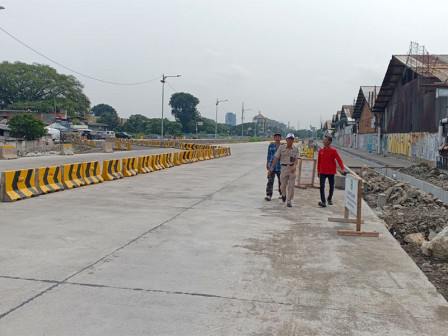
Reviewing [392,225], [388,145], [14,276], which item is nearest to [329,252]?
[392,225]

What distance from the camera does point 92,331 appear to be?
151 inches

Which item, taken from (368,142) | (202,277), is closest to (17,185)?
(202,277)

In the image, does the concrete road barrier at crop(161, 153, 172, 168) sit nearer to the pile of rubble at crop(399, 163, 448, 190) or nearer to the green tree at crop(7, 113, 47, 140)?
the pile of rubble at crop(399, 163, 448, 190)

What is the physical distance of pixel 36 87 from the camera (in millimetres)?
102562

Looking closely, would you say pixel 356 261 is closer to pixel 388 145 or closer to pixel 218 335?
pixel 218 335

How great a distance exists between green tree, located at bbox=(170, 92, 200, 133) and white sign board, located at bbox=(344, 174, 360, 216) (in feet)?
445

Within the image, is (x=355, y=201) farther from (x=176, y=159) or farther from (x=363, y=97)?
(x=363, y=97)

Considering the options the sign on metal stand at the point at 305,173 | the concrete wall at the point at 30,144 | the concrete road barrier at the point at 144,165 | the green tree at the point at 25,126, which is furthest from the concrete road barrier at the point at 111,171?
the green tree at the point at 25,126

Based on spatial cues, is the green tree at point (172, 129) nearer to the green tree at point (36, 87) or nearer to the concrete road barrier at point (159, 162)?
the green tree at point (36, 87)

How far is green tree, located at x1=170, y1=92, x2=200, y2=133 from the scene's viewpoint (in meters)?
143

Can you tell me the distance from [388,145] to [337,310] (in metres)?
40.6

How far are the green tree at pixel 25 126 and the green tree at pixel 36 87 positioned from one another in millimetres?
54134

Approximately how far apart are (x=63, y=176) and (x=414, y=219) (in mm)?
10069

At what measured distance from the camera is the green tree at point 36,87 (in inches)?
3939
